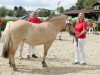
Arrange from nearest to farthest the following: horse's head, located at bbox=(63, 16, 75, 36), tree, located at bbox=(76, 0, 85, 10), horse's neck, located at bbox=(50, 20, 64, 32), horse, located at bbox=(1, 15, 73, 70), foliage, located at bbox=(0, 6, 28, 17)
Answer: horse, located at bbox=(1, 15, 73, 70)
horse's neck, located at bbox=(50, 20, 64, 32)
horse's head, located at bbox=(63, 16, 75, 36)
foliage, located at bbox=(0, 6, 28, 17)
tree, located at bbox=(76, 0, 85, 10)

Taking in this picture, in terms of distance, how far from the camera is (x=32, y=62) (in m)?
11.5

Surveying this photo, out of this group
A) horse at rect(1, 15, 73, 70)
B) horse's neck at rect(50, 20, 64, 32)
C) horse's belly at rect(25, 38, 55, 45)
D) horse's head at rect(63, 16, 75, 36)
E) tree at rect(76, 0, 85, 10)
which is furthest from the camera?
tree at rect(76, 0, 85, 10)

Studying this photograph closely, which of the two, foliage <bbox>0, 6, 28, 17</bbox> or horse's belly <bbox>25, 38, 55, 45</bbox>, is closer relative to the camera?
horse's belly <bbox>25, 38, 55, 45</bbox>

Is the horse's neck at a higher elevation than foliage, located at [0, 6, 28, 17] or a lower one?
higher

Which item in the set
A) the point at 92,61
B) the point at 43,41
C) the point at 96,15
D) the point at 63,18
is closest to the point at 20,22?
the point at 43,41

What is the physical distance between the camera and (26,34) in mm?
9805

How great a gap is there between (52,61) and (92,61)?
5.53 ft

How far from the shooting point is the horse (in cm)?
958

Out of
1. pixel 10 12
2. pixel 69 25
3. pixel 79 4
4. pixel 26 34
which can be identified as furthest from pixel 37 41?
pixel 10 12

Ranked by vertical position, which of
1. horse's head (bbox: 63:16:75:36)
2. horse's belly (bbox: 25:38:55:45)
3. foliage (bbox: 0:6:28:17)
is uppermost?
horse's head (bbox: 63:16:75:36)

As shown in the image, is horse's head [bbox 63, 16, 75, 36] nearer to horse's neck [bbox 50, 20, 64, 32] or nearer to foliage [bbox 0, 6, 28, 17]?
horse's neck [bbox 50, 20, 64, 32]

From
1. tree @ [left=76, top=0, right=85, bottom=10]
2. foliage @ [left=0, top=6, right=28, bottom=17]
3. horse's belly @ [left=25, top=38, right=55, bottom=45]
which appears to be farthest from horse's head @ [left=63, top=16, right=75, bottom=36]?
tree @ [left=76, top=0, right=85, bottom=10]

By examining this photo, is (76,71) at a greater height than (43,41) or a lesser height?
lesser

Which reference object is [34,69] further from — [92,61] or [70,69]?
[92,61]
